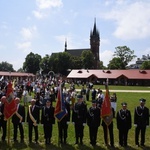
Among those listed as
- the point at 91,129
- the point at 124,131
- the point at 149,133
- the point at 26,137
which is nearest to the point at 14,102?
the point at 26,137

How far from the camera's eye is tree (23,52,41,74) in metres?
114

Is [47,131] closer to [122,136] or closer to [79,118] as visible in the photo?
[79,118]

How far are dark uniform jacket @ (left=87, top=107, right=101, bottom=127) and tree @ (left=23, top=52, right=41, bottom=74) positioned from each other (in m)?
105

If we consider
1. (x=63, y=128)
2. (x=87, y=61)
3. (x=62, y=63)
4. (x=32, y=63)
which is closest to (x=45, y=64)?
(x=62, y=63)

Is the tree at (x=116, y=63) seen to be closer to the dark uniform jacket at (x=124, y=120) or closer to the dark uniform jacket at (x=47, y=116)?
the dark uniform jacket at (x=124, y=120)

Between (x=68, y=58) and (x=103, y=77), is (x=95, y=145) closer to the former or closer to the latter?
(x=103, y=77)

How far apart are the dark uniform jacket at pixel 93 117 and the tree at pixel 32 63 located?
105 meters

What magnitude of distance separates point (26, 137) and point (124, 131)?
4487 millimetres

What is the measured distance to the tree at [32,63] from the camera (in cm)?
11431

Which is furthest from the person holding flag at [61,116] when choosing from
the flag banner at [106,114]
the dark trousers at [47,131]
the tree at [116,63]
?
the tree at [116,63]

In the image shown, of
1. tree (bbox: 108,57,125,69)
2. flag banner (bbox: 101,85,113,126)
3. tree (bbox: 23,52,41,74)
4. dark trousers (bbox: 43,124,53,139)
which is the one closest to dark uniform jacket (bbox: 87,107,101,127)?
flag banner (bbox: 101,85,113,126)

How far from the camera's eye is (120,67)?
304 feet

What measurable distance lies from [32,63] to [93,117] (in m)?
106

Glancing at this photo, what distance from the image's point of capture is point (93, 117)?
35.4ft
